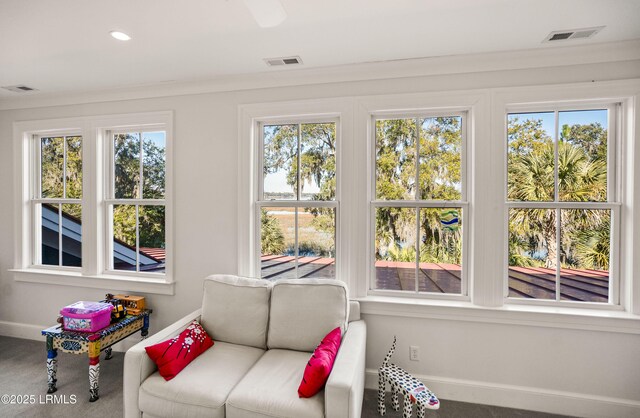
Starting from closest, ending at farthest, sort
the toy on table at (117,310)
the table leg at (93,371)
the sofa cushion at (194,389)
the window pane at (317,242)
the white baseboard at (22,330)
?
the sofa cushion at (194,389)
the table leg at (93,371)
the toy on table at (117,310)
the window pane at (317,242)
the white baseboard at (22,330)

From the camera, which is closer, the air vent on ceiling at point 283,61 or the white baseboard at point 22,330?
the air vent on ceiling at point 283,61

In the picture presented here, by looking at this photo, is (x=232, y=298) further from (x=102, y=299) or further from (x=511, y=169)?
(x=511, y=169)

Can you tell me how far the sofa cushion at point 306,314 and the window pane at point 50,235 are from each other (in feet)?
8.87

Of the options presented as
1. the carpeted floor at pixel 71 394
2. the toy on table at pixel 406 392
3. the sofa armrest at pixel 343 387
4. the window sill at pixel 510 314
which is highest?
the window sill at pixel 510 314

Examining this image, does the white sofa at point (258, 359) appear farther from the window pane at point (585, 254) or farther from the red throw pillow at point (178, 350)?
the window pane at point (585, 254)

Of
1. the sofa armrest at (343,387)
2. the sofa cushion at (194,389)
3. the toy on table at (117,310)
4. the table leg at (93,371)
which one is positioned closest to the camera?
the sofa armrest at (343,387)

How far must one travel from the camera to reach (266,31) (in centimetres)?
187

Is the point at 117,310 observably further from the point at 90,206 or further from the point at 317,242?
the point at 317,242

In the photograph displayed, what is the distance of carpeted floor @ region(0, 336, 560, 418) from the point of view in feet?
6.77

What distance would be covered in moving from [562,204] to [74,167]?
4.51 metres

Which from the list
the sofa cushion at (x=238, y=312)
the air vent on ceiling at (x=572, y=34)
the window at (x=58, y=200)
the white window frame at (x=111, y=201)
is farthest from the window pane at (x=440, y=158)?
the window at (x=58, y=200)

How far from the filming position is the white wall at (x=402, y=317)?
2066 millimetres

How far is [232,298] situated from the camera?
2264 millimetres

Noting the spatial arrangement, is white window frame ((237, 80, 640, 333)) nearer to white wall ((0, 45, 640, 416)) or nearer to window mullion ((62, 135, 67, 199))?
white wall ((0, 45, 640, 416))
